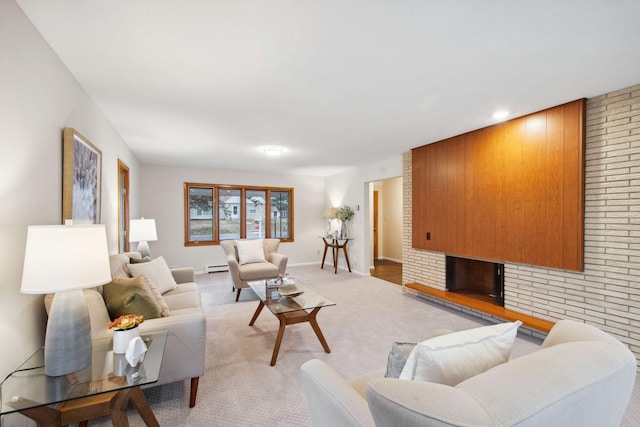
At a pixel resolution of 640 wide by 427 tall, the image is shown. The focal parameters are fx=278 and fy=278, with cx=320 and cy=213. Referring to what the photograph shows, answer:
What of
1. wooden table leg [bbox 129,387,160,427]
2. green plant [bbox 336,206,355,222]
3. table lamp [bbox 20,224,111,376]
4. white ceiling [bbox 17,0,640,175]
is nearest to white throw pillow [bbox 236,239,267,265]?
green plant [bbox 336,206,355,222]

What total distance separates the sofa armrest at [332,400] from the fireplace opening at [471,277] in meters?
3.32

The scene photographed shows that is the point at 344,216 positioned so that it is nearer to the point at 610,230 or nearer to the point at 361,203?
the point at 361,203

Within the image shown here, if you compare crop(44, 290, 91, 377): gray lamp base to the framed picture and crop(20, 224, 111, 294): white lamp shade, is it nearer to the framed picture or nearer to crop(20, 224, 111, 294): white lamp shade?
crop(20, 224, 111, 294): white lamp shade

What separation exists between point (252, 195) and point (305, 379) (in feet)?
19.6

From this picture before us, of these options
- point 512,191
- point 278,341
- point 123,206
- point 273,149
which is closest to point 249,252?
point 273,149

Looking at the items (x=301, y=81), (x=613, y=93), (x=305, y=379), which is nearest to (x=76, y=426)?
(x=305, y=379)

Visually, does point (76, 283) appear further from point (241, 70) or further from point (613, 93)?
point (613, 93)

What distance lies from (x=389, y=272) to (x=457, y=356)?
18.2 ft

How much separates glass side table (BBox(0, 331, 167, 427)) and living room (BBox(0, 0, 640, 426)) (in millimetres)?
114

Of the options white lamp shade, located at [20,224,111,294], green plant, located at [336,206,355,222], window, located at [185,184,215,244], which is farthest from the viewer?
green plant, located at [336,206,355,222]

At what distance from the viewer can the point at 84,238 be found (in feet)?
4.24

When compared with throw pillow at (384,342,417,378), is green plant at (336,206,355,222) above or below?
above

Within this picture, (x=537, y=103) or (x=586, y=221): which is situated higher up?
(x=537, y=103)

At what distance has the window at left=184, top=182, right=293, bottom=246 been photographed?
20.7 feet
